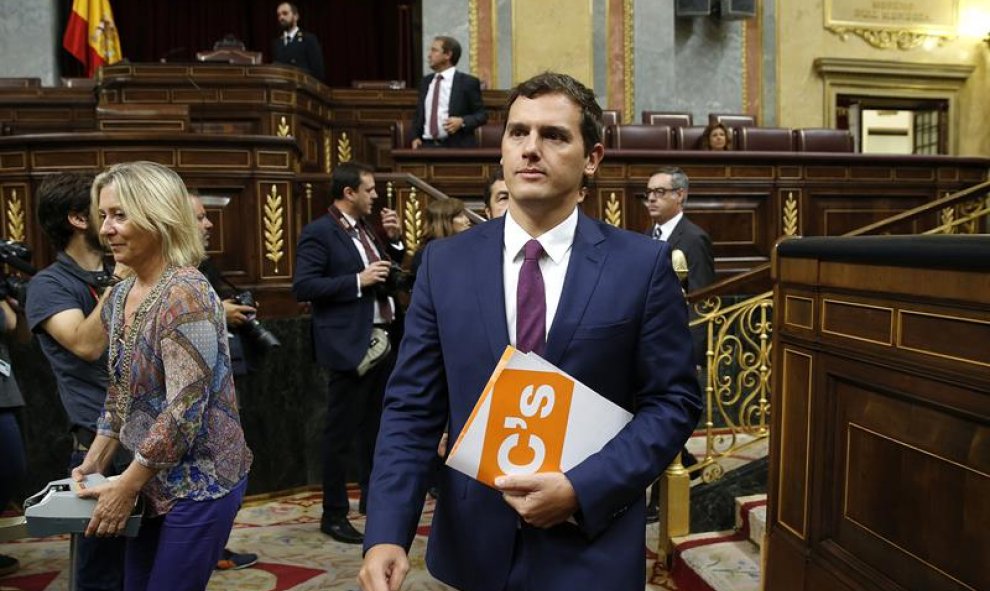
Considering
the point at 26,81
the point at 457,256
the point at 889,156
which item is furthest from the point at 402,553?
the point at 26,81

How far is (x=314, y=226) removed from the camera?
3643 millimetres

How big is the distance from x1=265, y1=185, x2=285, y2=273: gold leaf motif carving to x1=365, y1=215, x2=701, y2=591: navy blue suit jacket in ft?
10.6

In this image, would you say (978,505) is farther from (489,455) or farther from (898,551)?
(489,455)

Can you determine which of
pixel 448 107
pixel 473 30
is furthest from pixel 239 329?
pixel 473 30

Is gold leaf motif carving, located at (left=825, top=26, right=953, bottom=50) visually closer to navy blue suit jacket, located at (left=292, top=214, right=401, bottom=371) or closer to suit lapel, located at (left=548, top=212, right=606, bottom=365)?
navy blue suit jacket, located at (left=292, top=214, right=401, bottom=371)

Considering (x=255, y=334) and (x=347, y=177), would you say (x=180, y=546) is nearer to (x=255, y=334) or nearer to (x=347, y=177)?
(x=255, y=334)

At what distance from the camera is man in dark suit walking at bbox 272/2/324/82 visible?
8680 millimetres

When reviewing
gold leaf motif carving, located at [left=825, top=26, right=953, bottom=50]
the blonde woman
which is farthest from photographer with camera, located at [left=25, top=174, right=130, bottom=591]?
gold leaf motif carving, located at [left=825, top=26, right=953, bottom=50]

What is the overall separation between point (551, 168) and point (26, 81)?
8913mm

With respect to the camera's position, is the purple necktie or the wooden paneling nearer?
the purple necktie

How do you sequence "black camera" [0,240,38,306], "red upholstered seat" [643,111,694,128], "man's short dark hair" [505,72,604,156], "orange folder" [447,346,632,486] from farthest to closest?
"red upholstered seat" [643,111,694,128] < "black camera" [0,240,38,306] < "man's short dark hair" [505,72,604,156] < "orange folder" [447,346,632,486]

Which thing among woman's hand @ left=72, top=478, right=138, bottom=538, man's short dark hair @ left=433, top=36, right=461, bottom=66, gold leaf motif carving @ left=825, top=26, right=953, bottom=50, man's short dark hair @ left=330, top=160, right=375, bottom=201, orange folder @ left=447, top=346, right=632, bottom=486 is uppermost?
gold leaf motif carving @ left=825, top=26, right=953, bottom=50

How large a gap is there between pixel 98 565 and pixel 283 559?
144 centimetres

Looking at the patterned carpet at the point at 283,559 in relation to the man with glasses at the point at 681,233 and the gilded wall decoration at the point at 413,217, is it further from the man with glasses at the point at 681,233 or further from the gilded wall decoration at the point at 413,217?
the gilded wall decoration at the point at 413,217
